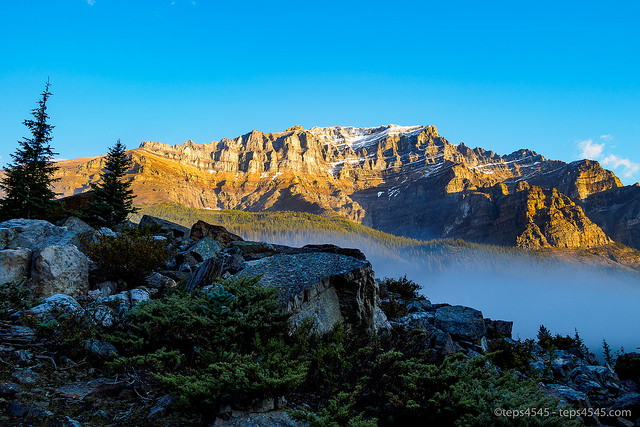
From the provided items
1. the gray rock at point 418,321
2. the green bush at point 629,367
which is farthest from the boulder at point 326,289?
the green bush at point 629,367

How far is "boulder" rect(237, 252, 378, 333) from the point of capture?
7.66 meters

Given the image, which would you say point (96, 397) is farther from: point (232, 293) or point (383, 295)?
point (383, 295)

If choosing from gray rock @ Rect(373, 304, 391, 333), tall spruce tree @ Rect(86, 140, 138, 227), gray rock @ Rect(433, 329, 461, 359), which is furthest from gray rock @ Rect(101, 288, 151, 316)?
tall spruce tree @ Rect(86, 140, 138, 227)

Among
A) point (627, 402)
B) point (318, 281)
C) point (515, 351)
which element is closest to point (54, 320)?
point (318, 281)

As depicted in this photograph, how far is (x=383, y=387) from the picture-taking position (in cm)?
540

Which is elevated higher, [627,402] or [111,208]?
[111,208]

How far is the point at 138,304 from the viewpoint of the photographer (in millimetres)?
7691

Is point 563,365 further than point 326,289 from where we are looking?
Yes

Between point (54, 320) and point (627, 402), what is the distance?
11.0 meters

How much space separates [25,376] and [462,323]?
36.6 feet

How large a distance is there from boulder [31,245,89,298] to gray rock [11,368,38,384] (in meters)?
4.05

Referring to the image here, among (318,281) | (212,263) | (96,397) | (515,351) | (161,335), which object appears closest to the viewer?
(96,397)

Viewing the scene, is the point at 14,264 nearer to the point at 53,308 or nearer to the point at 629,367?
the point at 53,308

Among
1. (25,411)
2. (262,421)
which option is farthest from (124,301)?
(262,421)
